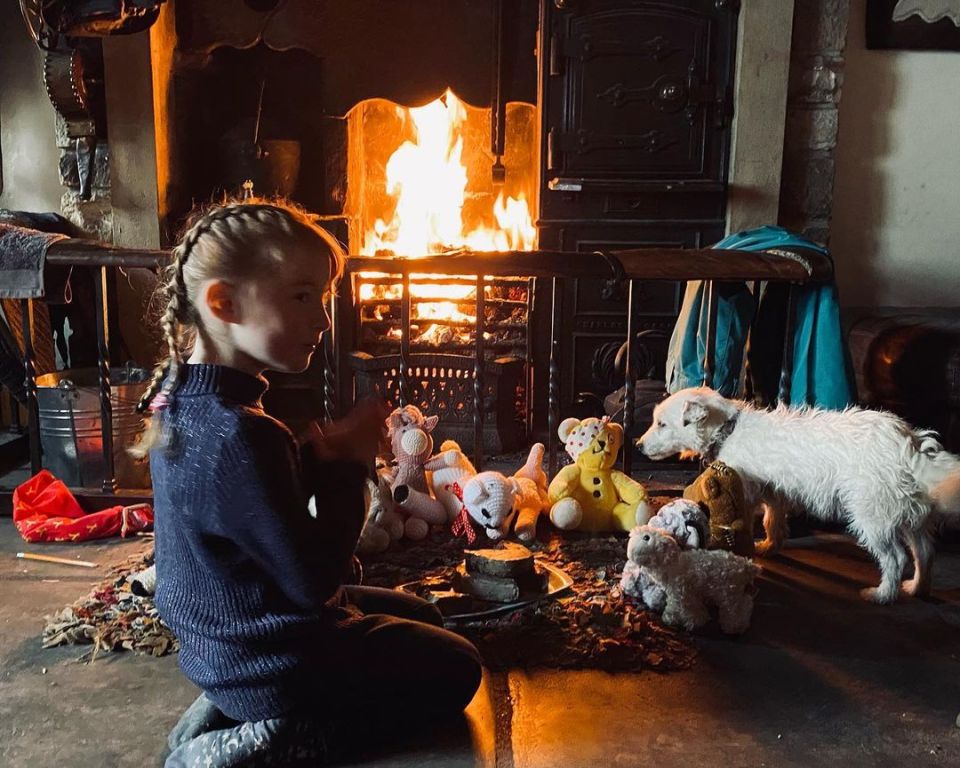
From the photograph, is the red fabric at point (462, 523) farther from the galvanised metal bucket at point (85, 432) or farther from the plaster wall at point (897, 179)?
the plaster wall at point (897, 179)

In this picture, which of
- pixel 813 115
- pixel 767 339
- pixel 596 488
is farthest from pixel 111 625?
pixel 813 115

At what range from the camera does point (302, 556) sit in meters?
1.64

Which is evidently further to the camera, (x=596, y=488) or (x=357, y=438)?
(x=596, y=488)

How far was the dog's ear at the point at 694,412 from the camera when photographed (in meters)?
2.80

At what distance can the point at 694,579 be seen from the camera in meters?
2.41

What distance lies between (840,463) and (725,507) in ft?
1.20

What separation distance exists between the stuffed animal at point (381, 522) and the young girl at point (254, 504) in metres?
1.04

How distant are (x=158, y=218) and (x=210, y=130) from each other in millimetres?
903

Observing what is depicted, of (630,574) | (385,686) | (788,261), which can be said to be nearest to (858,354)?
(788,261)

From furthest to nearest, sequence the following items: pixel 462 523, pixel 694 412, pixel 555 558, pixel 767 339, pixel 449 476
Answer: pixel 767 339
pixel 449 476
pixel 462 523
pixel 555 558
pixel 694 412

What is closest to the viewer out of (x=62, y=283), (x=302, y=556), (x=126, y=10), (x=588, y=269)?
(x=302, y=556)

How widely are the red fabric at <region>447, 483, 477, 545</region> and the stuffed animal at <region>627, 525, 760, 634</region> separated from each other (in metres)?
0.71

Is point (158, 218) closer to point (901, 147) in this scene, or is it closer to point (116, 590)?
point (116, 590)

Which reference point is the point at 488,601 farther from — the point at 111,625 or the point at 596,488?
the point at 111,625
